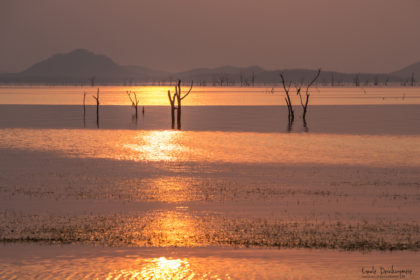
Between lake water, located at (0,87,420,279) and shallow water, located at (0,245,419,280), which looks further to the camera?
lake water, located at (0,87,420,279)

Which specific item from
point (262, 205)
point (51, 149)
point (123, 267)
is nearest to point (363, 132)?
point (51, 149)

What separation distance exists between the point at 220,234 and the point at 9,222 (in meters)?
5.76

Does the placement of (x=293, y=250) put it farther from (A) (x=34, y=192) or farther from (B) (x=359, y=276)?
(A) (x=34, y=192)

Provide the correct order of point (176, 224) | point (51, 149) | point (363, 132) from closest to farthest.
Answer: point (176, 224)
point (51, 149)
point (363, 132)

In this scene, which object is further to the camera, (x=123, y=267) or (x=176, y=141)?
(x=176, y=141)

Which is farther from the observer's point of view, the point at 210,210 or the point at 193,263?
the point at 210,210

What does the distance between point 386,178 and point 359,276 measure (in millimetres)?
14309

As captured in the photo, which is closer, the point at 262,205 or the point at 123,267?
the point at 123,267

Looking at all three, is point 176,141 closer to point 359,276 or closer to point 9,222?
point 9,222

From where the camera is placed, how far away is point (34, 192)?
22.5 m

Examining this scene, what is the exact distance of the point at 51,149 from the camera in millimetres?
38594

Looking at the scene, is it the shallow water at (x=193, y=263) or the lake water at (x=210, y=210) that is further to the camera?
the lake water at (x=210, y=210)

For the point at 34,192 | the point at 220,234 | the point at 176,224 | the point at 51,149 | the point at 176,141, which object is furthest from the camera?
the point at 176,141

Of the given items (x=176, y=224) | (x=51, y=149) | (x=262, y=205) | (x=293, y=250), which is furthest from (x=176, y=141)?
(x=293, y=250)
